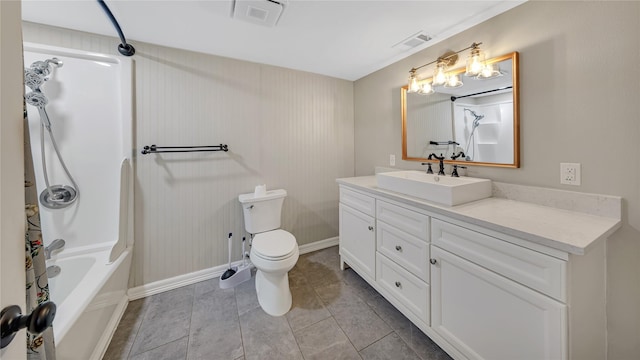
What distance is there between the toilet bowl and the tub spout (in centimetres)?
135

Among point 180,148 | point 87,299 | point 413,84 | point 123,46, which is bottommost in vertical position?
point 87,299

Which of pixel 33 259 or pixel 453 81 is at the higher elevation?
pixel 453 81

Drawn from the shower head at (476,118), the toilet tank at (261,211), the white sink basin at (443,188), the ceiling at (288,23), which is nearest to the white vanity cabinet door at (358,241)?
the white sink basin at (443,188)

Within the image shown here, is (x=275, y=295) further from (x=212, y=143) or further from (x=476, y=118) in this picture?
(x=476, y=118)

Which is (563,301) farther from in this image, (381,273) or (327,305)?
(327,305)

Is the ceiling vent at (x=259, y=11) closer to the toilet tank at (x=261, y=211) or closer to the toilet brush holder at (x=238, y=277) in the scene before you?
the toilet tank at (x=261, y=211)

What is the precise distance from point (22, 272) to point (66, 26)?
6.92ft

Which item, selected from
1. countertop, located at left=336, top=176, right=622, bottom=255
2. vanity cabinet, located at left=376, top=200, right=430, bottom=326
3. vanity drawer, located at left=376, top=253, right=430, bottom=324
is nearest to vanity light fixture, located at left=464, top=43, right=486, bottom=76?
countertop, located at left=336, top=176, right=622, bottom=255

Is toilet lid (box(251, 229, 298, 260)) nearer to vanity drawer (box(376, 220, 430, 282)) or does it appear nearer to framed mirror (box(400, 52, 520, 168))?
vanity drawer (box(376, 220, 430, 282))

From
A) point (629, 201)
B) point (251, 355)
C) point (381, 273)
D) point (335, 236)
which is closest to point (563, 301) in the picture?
point (629, 201)

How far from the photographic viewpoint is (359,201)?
2.06 m

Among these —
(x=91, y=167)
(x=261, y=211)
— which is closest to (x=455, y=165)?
(x=261, y=211)

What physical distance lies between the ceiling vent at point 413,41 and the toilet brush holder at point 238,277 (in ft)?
7.80

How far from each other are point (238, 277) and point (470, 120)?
2.31 meters
